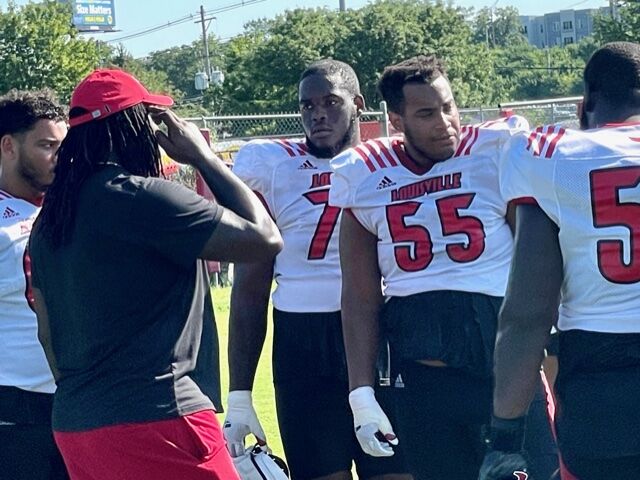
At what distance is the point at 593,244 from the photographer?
2.71m

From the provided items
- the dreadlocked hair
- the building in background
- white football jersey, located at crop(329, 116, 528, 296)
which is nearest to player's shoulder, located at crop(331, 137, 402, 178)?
white football jersey, located at crop(329, 116, 528, 296)

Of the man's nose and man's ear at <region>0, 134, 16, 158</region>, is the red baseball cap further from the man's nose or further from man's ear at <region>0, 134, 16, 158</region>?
the man's nose

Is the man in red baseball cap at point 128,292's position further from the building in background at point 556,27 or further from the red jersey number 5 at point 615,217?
the building in background at point 556,27

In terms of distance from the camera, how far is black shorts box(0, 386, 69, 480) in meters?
3.83

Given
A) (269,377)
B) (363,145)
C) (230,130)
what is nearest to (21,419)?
(363,145)

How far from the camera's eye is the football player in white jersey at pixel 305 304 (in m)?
4.22

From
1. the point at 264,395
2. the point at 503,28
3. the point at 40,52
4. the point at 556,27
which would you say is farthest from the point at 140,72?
the point at 556,27

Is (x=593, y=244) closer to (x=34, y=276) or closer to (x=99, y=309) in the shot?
(x=99, y=309)

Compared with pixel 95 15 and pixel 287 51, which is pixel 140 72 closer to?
pixel 287 51

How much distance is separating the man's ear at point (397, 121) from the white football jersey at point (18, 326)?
133 cm

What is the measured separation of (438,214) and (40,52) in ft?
102

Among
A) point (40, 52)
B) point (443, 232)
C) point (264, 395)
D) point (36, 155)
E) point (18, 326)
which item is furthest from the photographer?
point (40, 52)

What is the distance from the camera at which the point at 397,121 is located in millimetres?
3936

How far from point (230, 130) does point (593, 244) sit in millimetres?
15614
